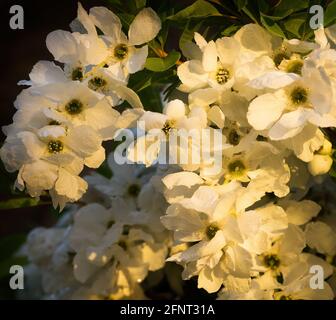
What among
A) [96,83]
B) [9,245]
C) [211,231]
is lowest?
[9,245]

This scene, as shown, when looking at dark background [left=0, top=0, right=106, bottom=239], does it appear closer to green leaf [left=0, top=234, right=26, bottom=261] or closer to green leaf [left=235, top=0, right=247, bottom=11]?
green leaf [left=0, top=234, right=26, bottom=261]

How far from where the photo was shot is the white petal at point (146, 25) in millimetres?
560

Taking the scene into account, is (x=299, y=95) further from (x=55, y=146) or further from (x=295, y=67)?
(x=55, y=146)

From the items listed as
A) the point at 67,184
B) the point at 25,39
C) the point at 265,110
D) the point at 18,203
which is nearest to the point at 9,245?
the point at 18,203

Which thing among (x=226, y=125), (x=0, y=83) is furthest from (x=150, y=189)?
(x=0, y=83)

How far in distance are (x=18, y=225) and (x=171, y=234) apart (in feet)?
2.87

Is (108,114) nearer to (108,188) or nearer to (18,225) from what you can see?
(108,188)

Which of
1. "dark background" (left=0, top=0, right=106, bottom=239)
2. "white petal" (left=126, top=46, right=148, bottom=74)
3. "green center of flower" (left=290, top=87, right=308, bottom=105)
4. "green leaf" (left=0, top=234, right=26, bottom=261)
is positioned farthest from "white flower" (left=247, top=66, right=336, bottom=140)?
"dark background" (left=0, top=0, right=106, bottom=239)

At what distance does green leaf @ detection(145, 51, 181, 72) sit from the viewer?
1.86 feet

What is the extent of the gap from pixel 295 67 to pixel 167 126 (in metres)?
0.11

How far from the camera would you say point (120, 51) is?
1.87 ft

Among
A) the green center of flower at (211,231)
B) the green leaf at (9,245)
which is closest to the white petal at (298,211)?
the green center of flower at (211,231)

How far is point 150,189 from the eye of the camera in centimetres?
71

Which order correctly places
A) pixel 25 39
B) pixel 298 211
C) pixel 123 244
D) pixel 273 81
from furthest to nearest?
pixel 25 39 < pixel 123 244 < pixel 298 211 < pixel 273 81
